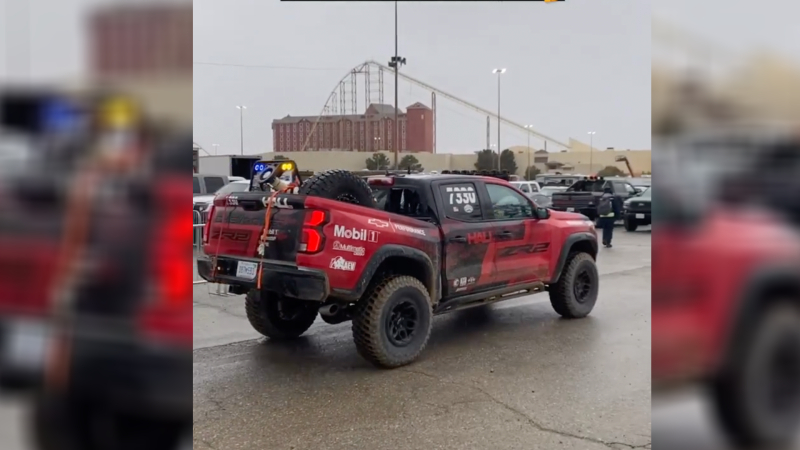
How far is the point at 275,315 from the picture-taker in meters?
5.98

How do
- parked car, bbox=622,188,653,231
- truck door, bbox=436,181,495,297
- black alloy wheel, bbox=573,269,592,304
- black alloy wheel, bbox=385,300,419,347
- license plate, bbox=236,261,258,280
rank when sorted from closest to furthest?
parked car, bbox=622,188,653,231 < license plate, bbox=236,261,258,280 < black alloy wheel, bbox=385,300,419,347 < truck door, bbox=436,181,495,297 < black alloy wheel, bbox=573,269,592,304

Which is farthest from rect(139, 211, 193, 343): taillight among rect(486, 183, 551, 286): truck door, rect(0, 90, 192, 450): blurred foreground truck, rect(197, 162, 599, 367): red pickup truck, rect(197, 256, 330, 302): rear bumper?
rect(486, 183, 551, 286): truck door

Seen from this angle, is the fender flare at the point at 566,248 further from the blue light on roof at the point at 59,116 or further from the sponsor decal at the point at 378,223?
the blue light on roof at the point at 59,116

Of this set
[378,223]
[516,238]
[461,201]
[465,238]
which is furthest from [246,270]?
[516,238]

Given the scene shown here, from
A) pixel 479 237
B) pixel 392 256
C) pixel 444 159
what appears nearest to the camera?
pixel 444 159

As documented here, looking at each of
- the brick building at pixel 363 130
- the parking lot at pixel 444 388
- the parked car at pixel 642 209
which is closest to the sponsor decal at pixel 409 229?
the parking lot at pixel 444 388

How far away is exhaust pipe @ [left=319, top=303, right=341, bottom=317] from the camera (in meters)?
5.27

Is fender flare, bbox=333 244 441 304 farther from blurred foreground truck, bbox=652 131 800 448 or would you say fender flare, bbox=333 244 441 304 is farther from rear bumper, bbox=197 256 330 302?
blurred foreground truck, bbox=652 131 800 448

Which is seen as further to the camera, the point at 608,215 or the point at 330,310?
the point at 608,215

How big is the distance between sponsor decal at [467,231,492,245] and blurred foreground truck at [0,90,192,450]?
15.6 feet

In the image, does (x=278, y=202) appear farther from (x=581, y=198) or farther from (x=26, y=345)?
(x=581, y=198)

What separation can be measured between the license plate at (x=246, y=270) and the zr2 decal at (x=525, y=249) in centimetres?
234

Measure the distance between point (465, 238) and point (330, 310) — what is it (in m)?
1.34

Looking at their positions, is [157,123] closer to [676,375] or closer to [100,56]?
[100,56]
